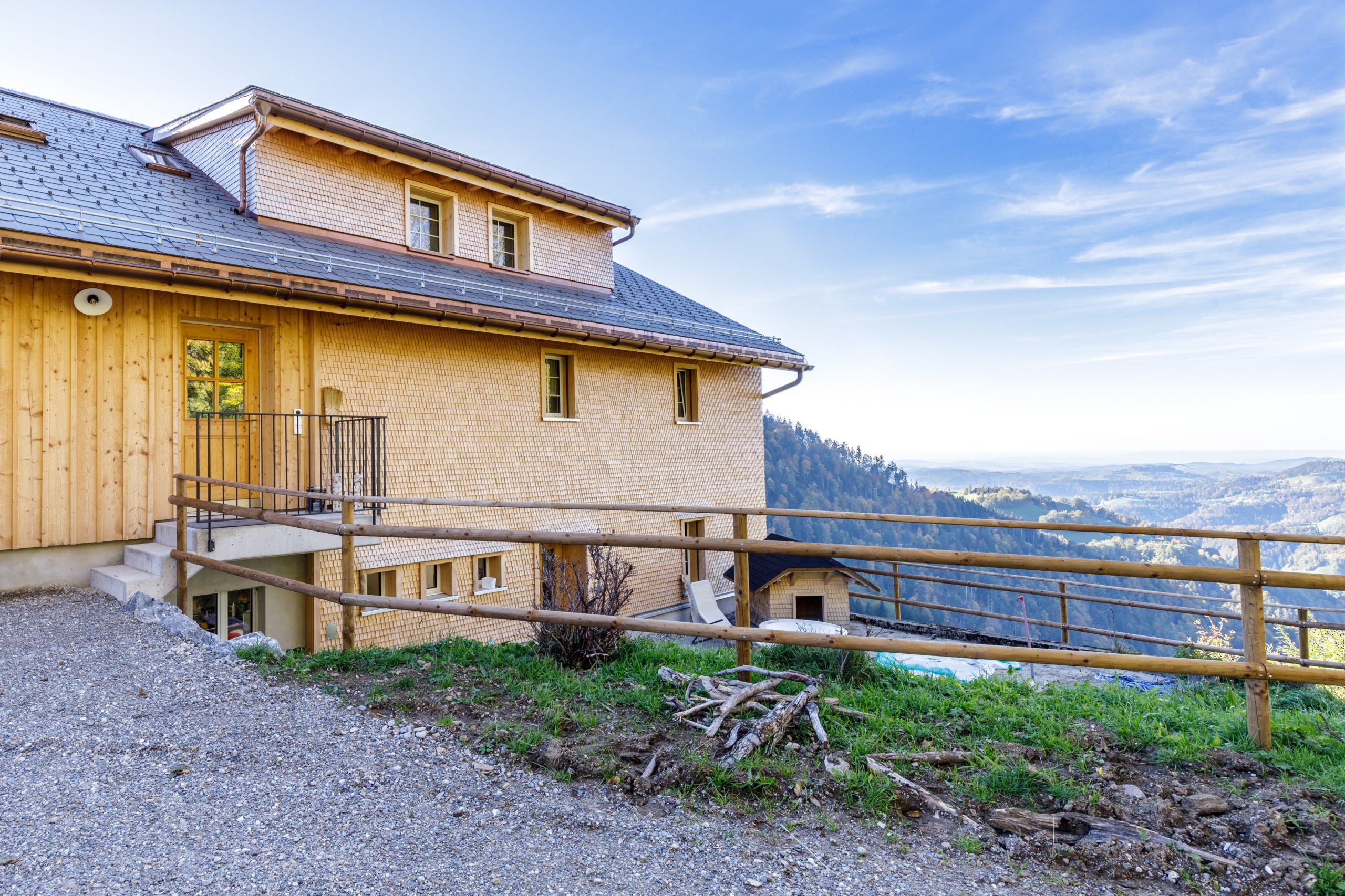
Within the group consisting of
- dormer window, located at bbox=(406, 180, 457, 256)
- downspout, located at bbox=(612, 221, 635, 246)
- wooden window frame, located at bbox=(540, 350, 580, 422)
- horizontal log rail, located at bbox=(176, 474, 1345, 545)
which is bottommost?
horizontal log rail, located at bbox=(176, 474, 1345, 545)

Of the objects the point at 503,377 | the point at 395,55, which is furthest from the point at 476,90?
the point at 503,377

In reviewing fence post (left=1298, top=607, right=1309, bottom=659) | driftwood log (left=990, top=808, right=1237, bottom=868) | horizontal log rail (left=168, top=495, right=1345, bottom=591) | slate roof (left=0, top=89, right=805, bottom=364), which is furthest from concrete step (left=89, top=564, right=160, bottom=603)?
fence post (left=1298, top=607, right=1309, bottom=659)

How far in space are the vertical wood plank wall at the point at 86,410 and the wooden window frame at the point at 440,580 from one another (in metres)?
3.37

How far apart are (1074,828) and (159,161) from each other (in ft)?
42.1

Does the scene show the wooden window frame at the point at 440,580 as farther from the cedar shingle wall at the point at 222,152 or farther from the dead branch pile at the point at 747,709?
the dead branch pile at the point at 747,709

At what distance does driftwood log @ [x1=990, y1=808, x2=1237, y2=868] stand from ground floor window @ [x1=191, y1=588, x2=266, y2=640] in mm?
8266

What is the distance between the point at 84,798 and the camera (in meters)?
3.11

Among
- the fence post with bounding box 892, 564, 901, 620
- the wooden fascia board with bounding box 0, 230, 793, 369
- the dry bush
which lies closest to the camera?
the dry bush

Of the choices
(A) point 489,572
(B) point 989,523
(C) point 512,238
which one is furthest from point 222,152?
(B) point 989,523

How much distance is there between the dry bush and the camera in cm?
522

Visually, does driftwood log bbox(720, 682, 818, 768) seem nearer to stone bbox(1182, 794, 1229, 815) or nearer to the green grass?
the green grass

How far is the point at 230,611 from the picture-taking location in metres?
8.41

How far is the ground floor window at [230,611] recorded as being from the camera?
8188 millimetres

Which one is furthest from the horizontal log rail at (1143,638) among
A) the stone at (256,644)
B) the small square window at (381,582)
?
the small square window at (381,582)
